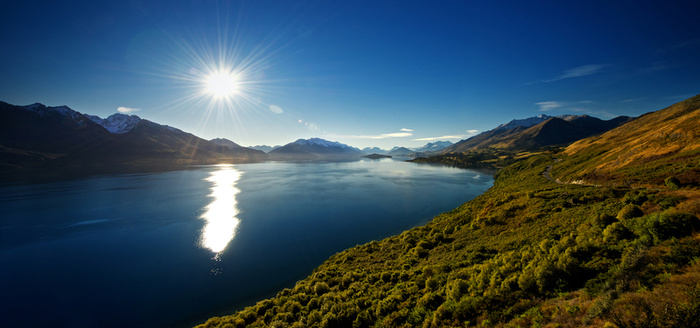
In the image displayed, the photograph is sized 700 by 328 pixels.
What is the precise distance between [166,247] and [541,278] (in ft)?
142

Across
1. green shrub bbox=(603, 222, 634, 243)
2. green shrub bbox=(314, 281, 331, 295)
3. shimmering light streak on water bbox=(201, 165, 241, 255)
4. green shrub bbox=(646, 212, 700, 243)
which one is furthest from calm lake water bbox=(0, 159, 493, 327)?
green shrub bbox=(646, 212, 700, 243)

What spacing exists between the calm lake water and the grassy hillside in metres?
7.65

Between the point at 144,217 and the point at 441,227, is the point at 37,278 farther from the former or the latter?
the point at 441,227

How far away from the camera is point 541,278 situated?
982 cm

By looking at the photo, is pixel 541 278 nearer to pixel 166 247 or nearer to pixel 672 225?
pixel 672 225

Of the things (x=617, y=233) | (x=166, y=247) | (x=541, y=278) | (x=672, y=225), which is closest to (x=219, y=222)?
(x=166, y=247)

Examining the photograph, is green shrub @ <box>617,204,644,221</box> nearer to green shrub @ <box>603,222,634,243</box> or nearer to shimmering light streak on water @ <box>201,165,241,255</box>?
green shrub @ <box>603,222,634,243</box>

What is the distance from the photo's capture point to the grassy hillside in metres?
6.83

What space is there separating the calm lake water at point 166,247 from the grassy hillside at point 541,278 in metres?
7.65

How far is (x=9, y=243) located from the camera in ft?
110

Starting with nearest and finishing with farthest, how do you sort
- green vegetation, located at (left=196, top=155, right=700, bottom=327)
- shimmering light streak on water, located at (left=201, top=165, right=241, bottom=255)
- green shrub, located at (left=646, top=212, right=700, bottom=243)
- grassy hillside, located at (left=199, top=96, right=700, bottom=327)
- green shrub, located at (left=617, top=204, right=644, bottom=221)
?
grassy hillside, located at (left=199, top=96, right=700, bottom=327)
green vegetation, located at (left=196, top=155, right=700, bottom=327)
green shrub, located at (left=646, top=212, right=700, bottom=243)
green shrub, located at (left=617, top=204, right=644, bottom=221)
shimmering light streak on water, located at (left=201, top=165, right=241, bottom=255)

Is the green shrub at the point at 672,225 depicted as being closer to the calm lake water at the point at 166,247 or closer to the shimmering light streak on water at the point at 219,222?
the calm lake water at the point at 166,247

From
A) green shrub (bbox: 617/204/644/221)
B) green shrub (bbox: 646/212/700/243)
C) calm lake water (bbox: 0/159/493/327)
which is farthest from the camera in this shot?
calm lake water (bbox: 0/159/493/327)

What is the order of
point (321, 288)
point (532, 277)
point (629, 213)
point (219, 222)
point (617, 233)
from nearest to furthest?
1. point (532, 277)
2. point (617, 233)
3. point (629, 213)
4. point (321, 288)
5. point (219, 222)
